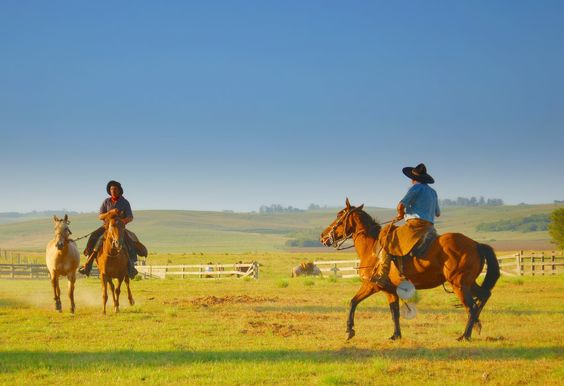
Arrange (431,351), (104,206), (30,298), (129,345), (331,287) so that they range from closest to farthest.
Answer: (431,351) < (129,345) < (104,206) < (30,298) < (331,287)

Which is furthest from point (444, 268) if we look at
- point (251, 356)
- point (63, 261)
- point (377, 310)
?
point (63, 261)

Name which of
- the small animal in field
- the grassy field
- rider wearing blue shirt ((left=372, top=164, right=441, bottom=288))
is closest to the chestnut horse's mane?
rider wearing blue shirt ((left=372, top=164, right=441, bottom=288))

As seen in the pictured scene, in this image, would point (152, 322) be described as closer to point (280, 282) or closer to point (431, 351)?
point (431, 351)

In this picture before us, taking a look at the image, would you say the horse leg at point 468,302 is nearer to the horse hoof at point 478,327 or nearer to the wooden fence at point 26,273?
the horse hoof at point 478,327

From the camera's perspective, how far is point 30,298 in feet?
83.8

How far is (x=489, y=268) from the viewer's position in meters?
13.0

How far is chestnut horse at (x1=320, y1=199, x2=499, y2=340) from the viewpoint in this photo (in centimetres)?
1248

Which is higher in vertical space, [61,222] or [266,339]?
[61,222]

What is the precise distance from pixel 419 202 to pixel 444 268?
4.18ft

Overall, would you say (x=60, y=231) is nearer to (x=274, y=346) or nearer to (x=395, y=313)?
(x=274, y=346)

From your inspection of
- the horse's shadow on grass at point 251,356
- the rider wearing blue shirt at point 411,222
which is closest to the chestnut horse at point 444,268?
the rider wearing blue shirt at point 411,222

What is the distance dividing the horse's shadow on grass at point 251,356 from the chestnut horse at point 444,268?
0.98 meters

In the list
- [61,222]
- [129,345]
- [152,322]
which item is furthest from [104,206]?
[129,345]

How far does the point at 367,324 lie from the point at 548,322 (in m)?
3.93
